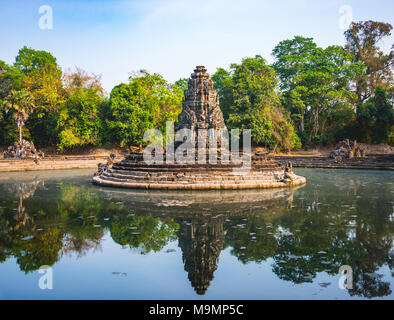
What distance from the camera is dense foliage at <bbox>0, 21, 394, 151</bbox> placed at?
35.7 m

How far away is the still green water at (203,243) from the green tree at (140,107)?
78.3 ft

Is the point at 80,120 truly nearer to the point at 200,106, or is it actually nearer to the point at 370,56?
the point at 200,106

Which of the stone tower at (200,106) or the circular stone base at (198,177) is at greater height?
the stone tower at (200,106)

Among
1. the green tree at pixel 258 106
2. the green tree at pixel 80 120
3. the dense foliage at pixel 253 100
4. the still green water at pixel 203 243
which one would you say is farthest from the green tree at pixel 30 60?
the still green water at pixel 203 243

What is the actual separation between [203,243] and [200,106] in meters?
13.2

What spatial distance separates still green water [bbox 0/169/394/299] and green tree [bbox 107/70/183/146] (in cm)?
2385

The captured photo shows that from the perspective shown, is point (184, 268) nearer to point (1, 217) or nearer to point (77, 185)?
point (1, 217)

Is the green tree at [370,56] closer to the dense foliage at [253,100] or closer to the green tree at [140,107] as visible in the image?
the dense foliage at [253,100]

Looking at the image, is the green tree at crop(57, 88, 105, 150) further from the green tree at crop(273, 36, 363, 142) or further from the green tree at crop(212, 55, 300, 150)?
the green tree at crop(273, 36, 363, 142)

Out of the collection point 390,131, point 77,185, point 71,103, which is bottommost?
point 77,185

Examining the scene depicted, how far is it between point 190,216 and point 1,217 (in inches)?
217

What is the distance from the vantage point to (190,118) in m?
19.5

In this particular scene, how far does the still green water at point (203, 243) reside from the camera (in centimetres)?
523

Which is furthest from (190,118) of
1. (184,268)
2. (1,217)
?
(184,268)
